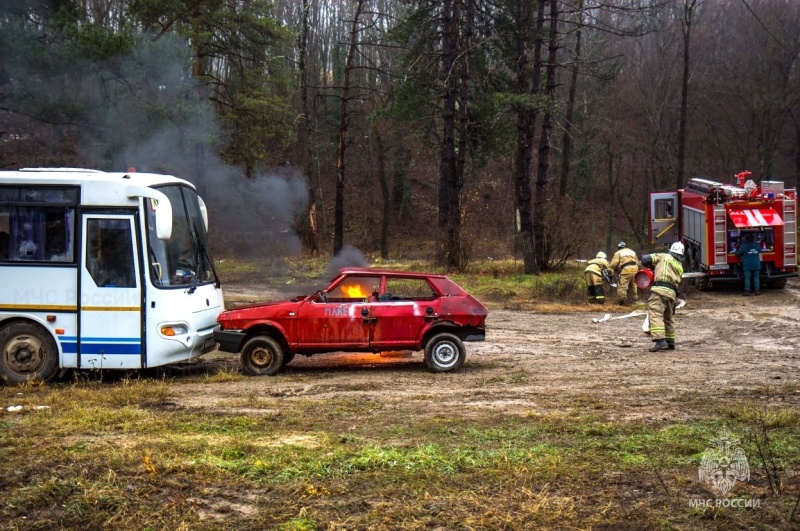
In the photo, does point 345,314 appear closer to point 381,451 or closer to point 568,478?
point 381,451

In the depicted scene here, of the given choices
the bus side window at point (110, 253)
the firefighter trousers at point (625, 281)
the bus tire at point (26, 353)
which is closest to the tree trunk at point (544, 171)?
the firefighter trousers at point (625, 281)

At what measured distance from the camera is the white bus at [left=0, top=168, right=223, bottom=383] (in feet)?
34.5

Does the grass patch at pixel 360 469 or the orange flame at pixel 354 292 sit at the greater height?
the orange flame at pixel 354 292

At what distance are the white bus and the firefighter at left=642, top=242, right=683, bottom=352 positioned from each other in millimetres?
7766

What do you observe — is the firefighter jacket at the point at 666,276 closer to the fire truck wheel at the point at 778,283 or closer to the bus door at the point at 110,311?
the bus door at the point at 110,311

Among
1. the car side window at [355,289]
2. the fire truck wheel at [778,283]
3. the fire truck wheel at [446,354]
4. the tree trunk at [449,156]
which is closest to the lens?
the fire truck wheel at [446,354]

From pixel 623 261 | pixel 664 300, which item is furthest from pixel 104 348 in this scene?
pixel 623 261

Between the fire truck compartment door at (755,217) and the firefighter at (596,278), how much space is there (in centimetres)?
512

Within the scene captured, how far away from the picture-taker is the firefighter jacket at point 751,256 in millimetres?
21500

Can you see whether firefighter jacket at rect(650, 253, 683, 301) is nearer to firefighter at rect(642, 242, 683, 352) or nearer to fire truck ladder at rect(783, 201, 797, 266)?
firefighter at rect(642, 242, 683, 352)

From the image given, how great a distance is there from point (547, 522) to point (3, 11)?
18.7 metres

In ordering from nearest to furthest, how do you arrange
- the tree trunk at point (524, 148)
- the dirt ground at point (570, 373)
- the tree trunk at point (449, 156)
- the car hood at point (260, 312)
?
the dirt ground at point (570, 373) → the car hood at point (260, 312) → the tree trunk at point (524, 148) → the tree trunk at point (449, 156)

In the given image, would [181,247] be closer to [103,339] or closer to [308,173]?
[103,339]

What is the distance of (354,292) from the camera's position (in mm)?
11500
